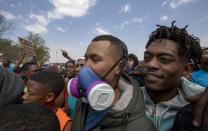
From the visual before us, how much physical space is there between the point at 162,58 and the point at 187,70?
387 mm

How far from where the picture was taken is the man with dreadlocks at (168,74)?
4.36 feet

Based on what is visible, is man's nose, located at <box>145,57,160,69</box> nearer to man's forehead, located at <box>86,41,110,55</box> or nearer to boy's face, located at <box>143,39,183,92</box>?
boy's face, located at <box>143,39,183,92</box>

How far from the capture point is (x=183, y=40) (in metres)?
1.42

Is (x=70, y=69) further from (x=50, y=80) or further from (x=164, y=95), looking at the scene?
(x=164, y=95)

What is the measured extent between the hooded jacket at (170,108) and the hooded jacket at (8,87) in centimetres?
211

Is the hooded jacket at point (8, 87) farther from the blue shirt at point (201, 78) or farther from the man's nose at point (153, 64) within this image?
the blue shirt at point (201, 78)

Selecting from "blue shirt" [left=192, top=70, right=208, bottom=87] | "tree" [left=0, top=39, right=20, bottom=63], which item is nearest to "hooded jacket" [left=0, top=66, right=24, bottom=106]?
"blue shirt" [left=192, top=70, right=208, bottom=87]

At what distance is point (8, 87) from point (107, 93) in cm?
175

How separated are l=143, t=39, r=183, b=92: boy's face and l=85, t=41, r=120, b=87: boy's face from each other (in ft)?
1.38

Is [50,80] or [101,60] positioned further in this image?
[50,80]

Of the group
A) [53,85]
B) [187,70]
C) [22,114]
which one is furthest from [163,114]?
[53,85]

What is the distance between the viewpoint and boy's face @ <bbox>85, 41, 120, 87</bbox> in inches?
54.4

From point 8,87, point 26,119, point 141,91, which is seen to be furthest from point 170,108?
point 8,87

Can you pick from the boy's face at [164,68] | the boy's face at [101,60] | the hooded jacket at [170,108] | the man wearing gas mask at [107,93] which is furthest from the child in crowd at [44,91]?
the boy's face at [164,68]
